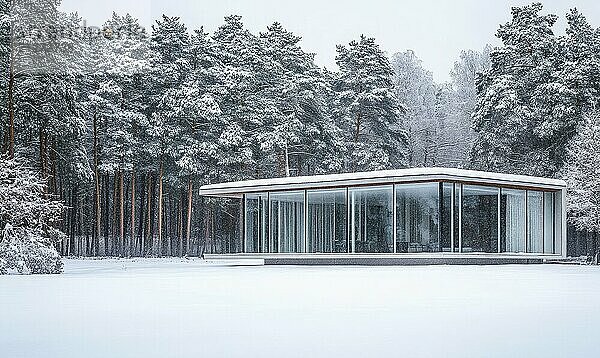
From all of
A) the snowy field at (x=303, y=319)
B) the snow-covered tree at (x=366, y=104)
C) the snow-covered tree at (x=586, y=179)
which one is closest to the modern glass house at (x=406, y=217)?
the snow-covered tree at (x=586, y=179)

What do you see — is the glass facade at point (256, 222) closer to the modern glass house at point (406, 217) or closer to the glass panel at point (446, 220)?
the modern glass house at point (406, 217)

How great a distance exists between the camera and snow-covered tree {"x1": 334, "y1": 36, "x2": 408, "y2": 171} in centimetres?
4538

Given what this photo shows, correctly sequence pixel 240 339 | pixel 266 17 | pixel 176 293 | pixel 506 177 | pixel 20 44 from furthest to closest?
pixel 266 17 < pixel 20 44 < pixel 506 177 < pixel 176 293 < pixel 240 339

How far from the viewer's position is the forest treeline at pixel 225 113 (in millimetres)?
36781

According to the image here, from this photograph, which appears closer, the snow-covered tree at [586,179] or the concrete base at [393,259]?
the concrete base at [393,259]

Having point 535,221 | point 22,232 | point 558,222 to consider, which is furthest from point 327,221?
point 22,232

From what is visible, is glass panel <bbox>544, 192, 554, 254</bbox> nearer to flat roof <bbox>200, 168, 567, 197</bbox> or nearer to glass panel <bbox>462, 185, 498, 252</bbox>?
flat roof <bbox>200, 168, 567, 197</bbox>

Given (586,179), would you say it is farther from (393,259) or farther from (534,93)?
(393,259)

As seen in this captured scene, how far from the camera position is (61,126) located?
34.0 m

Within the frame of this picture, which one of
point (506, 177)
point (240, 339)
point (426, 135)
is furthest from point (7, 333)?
point (426, 135)

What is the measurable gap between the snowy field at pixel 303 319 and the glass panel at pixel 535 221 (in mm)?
10267

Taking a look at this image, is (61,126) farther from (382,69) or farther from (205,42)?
(382,69)

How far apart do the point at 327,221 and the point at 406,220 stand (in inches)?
121

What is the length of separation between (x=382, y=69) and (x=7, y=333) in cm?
3957
